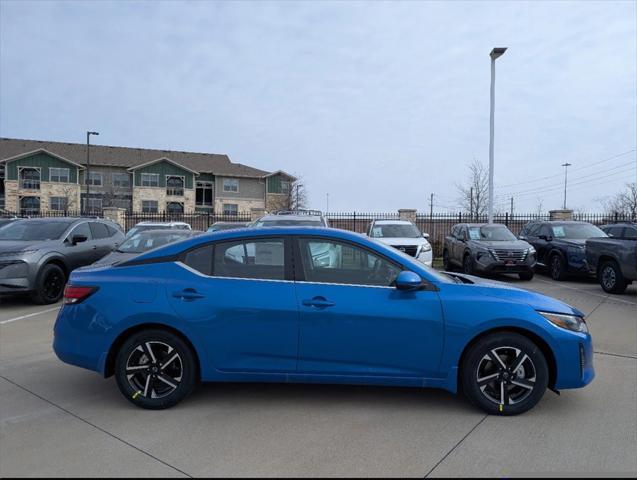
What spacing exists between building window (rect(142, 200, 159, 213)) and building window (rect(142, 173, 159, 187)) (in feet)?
6.53

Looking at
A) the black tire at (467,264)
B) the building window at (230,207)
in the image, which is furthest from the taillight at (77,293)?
the building window at (230,207)

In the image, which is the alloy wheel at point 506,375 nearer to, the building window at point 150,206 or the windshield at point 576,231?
the windshield at point 576,231

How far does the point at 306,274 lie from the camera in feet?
13.6

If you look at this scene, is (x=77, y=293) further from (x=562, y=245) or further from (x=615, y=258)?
(x=562, y=245)

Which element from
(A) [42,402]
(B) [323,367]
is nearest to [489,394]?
(B) [323,367]

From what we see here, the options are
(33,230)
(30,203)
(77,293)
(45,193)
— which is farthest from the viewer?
(30,203)

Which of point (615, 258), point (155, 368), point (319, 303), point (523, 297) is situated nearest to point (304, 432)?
point (319, 303)

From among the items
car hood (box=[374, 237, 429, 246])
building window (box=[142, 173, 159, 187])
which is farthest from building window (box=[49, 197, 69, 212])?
car hood (box=[374, 237, 429, 246])

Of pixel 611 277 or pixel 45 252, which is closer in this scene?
pixel 45 252

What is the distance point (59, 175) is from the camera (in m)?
53.3

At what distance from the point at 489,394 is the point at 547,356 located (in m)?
0.61

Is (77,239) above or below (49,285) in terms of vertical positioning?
above

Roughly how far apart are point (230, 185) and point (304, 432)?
57.7 m

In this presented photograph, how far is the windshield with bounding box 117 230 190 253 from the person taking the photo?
992 cm
